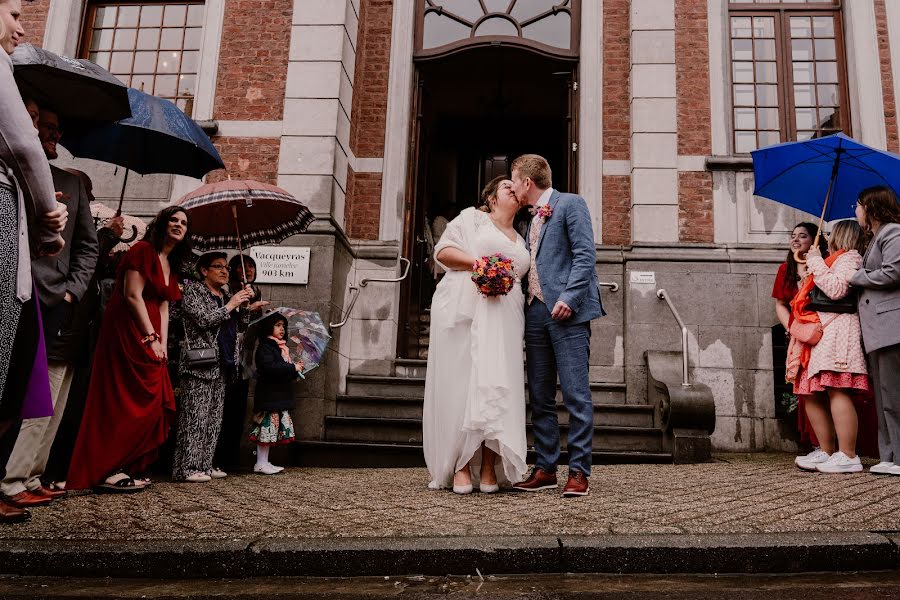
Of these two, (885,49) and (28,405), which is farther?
(885,49)

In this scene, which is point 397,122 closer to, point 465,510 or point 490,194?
point 490,194

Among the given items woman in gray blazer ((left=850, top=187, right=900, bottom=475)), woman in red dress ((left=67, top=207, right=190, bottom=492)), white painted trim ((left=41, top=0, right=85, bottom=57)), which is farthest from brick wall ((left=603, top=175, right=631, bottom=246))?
white painted trim ((left=41, top=0, right=85, bottom=57))

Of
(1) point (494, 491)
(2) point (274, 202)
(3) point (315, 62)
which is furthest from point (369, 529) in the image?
(3) point (315, 62)

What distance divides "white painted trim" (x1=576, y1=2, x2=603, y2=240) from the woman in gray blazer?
345 centimetres

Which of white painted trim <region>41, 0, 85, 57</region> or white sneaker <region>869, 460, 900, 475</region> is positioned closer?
white sneaker <region>869, 460, 900, 475</region>

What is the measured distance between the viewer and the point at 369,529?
3406 mm

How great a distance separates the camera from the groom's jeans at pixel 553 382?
4500 millimetres

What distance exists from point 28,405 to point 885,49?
390 inches

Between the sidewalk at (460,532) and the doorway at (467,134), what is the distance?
492 centimetres

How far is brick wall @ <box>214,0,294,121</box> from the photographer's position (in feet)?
28.7

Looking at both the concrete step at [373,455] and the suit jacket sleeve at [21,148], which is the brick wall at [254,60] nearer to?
the concrete step at [373,455]

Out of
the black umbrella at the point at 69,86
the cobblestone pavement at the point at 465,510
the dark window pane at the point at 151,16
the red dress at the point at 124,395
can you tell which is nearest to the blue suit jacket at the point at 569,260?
the cobblestone pavement at the point at 465,510

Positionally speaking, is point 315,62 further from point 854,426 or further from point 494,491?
point 854,426

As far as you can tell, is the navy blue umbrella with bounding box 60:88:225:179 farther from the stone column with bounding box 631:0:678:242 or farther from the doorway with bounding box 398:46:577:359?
the stone column with bounding box 631:0:678:242
